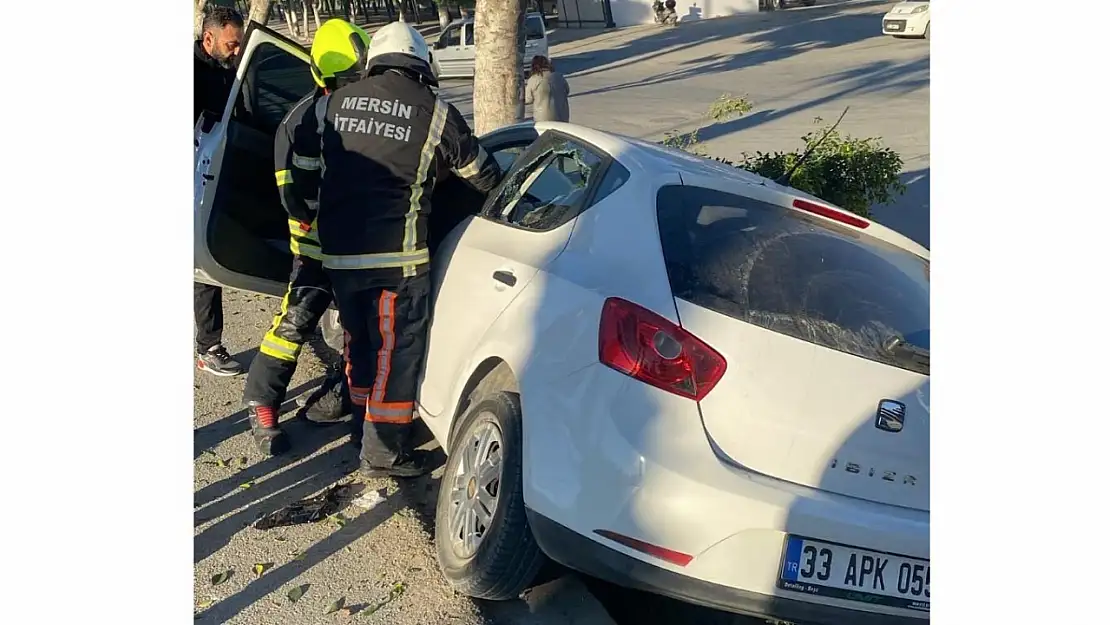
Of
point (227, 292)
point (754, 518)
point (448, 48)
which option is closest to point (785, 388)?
point (754, 518)

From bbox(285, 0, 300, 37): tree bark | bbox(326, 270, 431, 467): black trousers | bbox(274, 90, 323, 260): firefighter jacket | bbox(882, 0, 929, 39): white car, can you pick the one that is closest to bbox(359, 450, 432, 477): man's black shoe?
bbox(326, 270, 431, 467): black trousers

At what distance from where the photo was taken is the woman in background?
9719 mm

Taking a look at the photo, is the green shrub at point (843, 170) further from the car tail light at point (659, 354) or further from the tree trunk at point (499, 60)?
the car tail light at point (659, 354)

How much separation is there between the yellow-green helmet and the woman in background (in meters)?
5.63

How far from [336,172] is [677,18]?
38007 mm

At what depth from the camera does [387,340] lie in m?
3.80

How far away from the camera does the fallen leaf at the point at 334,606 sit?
3105mm

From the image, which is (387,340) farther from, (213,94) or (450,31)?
(450,31)

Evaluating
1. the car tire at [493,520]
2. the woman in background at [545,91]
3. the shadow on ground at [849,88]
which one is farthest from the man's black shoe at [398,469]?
the shadow on ground at [849,88]

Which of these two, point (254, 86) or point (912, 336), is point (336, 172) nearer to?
point (254, 86)

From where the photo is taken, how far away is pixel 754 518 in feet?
8.17

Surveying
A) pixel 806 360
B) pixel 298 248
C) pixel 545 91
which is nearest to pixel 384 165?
pixel 298 248

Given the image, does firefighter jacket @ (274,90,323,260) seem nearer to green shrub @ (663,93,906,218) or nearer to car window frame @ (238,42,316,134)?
car window frame @ (238,42,316,134)

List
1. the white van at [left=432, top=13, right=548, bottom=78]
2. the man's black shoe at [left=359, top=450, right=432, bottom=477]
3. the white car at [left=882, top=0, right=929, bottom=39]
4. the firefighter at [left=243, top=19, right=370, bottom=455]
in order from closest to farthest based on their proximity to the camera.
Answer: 1. the man's black shoe at [left=359, top=450, right=432, bottom=477]
2. the firefighter at [left=243, top=19, right=370, bottom=455]
3. the white van at [left=432, top=13, right=548, bottom=78]
4. the white car at [left=882, top=0, right=929, bottom=39]
